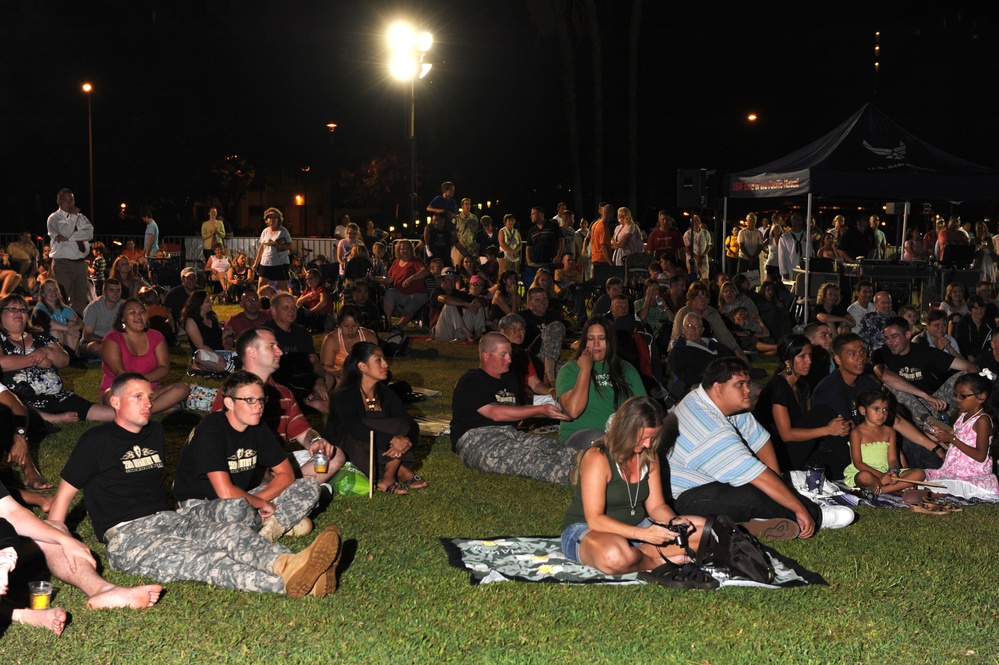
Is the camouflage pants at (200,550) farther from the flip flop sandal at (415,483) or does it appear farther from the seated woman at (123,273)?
the seated woman at (123,273)

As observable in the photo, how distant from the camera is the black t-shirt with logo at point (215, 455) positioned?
6.27m

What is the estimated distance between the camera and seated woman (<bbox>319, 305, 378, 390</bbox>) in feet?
35.1

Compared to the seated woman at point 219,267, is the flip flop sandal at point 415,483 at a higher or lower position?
lower

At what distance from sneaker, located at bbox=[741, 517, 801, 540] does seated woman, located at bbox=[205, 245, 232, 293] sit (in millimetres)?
19181

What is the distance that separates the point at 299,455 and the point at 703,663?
3855mm

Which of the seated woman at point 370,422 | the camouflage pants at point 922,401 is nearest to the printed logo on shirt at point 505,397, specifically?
the seated woman at point 370,422

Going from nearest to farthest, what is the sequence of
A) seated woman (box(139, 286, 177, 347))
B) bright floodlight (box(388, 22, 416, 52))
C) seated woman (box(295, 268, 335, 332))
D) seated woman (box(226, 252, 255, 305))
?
1. seated woman (box(139, 286, 177, 347))
2. seated woman (box(295, 268, 335, 332))
3. bright floodlight (box(388, 22, 416, 52))
4. seated woman (box(226, 252, 255, 305))

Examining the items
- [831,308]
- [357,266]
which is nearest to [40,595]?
[831,308]

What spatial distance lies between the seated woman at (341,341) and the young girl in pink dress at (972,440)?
16.9 feet

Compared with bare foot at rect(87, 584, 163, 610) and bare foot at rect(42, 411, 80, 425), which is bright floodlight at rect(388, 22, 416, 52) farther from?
bare foot at rect(87, 584, 163, 610)

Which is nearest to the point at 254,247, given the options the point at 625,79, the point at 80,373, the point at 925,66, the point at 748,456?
the point at 80,373

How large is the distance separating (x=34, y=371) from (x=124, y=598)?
481cm

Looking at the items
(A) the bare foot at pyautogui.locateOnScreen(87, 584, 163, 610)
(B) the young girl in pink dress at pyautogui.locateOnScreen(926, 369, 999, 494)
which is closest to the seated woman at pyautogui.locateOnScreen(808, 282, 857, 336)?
(B) the young girl in pink dress at pyautogui.locateOnScreen(926, 369, 999, 494)

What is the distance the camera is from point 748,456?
22.0 feet
